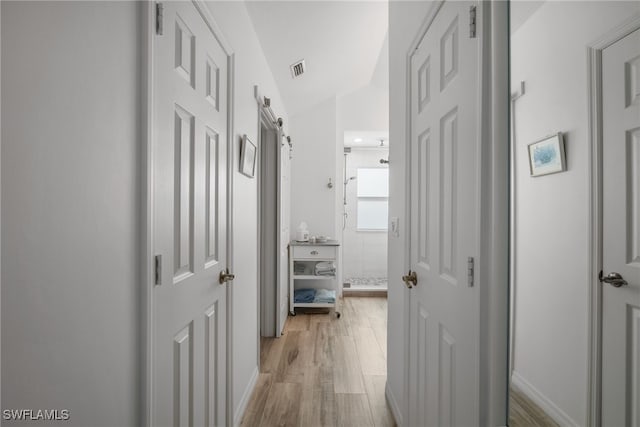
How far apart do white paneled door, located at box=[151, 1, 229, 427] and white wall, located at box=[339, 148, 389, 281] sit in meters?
3.54

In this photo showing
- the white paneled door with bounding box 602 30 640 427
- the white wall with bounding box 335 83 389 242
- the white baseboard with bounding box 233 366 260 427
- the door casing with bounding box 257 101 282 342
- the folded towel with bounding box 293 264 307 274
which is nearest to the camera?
the white paneled door with bounding box 602 30 640 427

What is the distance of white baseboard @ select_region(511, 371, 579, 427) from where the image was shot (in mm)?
632

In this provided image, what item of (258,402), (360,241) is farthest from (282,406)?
(360,241)

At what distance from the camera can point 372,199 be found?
5.05 m

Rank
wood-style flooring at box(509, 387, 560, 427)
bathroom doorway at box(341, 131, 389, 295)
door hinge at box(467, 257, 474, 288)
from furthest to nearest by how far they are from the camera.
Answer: bathroom doorway at box(341, 131, 389, 295)
door hinge at box(467, 257, 474, 288)
wood-style flooring at box(509, 387, 560, 427)

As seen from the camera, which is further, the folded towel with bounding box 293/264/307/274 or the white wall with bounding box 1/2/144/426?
the folded towel with bounding box 293/264/307/274

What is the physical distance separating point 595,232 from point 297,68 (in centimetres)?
278

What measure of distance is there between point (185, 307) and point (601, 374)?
44.6 inches

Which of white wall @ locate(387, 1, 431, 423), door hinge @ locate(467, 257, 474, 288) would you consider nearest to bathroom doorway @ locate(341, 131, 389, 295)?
white wall @ locate(387, 1, 431, 423)

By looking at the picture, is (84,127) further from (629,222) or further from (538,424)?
(538,424)

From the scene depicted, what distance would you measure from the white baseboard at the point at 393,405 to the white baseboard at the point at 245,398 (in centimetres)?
89

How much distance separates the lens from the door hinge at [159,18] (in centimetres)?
93

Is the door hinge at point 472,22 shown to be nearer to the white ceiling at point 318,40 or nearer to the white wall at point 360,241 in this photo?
the white ceiling at point 318,40

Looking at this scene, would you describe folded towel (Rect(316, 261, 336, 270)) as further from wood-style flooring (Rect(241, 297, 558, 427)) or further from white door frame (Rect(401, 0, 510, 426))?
white door frame (Rect(401, 0, 510, 426))
